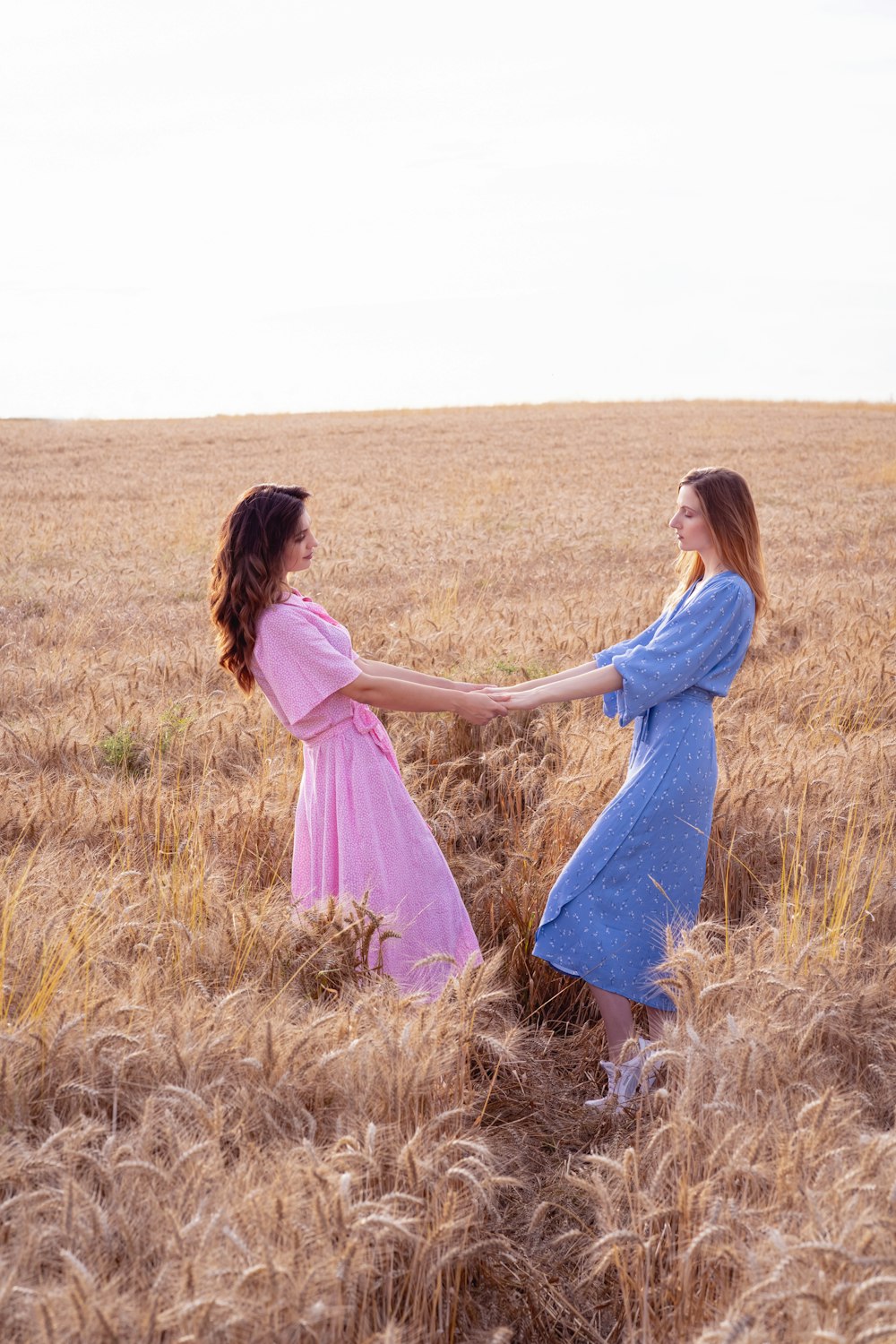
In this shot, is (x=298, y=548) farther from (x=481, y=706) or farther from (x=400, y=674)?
(x=481, y=706)

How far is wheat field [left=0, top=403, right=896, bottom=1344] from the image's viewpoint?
5.68ft

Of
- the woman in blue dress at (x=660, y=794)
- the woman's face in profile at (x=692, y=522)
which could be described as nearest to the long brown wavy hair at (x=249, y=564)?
the woman in blue dress at (x=660, y=794)

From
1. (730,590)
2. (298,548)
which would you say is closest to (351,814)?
(298,548)

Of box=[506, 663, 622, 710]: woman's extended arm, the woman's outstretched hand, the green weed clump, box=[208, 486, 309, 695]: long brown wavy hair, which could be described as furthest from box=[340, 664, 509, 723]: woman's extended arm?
the green weed clump

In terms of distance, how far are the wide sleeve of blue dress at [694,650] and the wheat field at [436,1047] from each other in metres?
0.68

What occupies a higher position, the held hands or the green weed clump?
the held hands

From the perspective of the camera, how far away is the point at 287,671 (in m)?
3.26

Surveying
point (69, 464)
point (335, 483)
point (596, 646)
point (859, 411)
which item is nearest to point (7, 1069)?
point (596, 646)

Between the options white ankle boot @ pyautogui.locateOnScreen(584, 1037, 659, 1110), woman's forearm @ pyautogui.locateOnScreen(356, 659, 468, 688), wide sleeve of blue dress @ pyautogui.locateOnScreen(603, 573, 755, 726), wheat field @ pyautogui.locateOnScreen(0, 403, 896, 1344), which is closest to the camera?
wheat field @ pyautogui.locateOnScreen(0, 403, 896, 1344)

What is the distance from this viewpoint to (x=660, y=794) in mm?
3242

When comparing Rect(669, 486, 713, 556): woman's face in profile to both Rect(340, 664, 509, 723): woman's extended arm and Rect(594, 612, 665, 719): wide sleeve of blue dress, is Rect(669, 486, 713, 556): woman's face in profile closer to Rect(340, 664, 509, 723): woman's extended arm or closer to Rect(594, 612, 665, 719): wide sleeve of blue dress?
Rect(594, 612, 665, 719): wide sleeve of blue dress

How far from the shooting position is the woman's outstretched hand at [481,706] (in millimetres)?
3784

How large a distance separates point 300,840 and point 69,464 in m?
26.1

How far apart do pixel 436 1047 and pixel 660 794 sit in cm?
122
